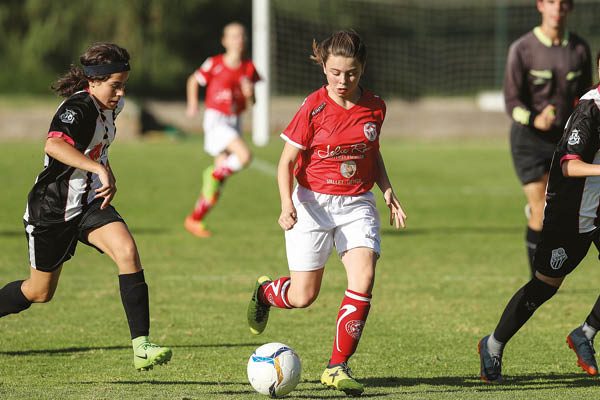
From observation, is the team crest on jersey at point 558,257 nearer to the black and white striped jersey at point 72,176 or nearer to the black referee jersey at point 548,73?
the black and white striped jersey at point 72,176

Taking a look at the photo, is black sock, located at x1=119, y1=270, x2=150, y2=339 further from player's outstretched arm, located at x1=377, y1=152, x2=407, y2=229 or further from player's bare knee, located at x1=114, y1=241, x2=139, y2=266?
player's outstretched arm, located at x1=377, y1=152, x2=407, y2=229

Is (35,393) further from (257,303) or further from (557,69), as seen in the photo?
(557,69)

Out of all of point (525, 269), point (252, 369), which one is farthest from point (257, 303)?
point (525, 269)

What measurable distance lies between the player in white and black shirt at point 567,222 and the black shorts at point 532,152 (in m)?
2.33

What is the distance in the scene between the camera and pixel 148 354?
557cm

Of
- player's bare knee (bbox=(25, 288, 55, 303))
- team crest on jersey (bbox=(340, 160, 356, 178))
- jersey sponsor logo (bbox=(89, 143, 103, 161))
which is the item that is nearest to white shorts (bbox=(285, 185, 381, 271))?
team crest on jersey (bbox=(340, 160, 356, 178))

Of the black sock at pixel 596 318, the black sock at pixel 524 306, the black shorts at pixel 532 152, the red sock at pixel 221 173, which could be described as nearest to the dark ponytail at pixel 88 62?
the black sock at pixel 524 306

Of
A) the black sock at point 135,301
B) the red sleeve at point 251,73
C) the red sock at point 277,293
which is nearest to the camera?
the black sock at point 135,301

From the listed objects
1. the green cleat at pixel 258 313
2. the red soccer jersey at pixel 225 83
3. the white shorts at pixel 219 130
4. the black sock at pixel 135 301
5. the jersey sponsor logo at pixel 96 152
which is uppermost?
the jersey sponsor logo at pixel 96 152

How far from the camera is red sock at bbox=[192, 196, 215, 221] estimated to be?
40.5 ft

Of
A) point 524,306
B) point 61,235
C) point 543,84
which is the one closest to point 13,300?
point 61,235

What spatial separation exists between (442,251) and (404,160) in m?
9.02

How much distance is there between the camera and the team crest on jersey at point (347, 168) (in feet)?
19.6

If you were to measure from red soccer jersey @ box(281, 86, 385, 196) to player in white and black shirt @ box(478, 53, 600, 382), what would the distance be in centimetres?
98
